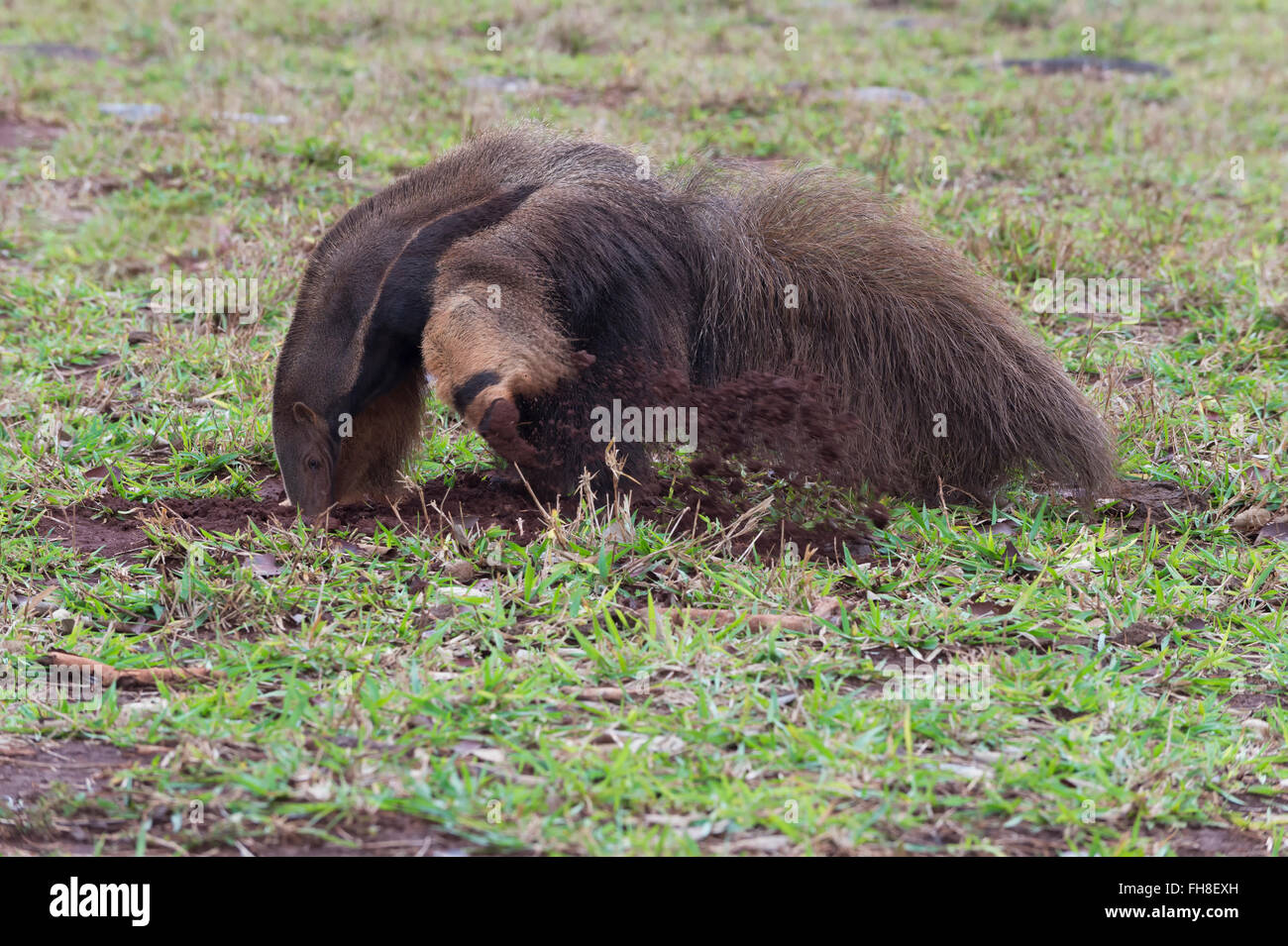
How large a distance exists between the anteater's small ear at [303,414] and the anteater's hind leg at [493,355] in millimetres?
426

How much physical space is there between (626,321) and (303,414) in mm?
1071

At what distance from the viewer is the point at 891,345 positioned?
4.46m

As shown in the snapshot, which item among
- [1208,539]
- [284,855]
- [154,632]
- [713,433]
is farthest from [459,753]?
[1208,539]

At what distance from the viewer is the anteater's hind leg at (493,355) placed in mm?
3982

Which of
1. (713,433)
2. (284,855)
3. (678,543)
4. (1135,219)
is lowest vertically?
(284,855)

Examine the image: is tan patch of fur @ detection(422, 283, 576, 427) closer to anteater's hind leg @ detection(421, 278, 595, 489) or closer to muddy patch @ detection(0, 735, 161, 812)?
anteater's hind leg @ detection(421, 278, 595, 489)

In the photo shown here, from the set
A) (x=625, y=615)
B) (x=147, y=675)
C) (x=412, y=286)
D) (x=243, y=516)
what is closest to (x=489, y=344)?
(x=412, y=286)

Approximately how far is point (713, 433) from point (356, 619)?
1.29 meters

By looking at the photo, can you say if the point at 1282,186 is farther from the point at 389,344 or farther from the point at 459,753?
the point at 459,753

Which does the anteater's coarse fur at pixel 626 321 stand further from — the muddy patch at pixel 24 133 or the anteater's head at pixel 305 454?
the muddy patch at pixel 24 133

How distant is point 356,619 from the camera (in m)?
3.74

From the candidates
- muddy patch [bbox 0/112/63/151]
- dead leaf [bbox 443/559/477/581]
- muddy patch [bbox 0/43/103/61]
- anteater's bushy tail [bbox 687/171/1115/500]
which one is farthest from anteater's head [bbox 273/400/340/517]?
muddy patch [bbox 0/43/103/61]

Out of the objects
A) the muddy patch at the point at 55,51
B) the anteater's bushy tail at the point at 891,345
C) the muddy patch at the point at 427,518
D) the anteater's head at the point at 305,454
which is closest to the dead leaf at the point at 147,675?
the muddy patch at the point at 427,518

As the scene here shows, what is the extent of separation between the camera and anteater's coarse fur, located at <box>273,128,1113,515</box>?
4.13 metres
